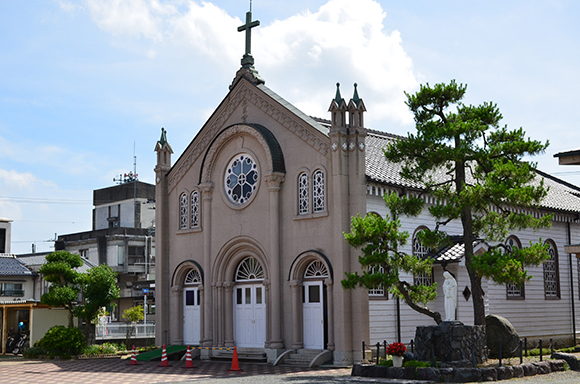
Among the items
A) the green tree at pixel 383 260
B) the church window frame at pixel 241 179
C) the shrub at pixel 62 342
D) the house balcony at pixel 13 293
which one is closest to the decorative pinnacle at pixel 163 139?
the church window frame at pixel 241 179

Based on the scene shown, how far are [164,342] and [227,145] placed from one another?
370 inches

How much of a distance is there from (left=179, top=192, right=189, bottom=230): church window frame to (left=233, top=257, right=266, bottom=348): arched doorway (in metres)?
4.06

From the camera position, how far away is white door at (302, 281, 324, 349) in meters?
25.4

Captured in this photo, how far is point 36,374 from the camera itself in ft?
79.7

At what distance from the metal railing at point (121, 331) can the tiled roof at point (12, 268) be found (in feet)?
40.9

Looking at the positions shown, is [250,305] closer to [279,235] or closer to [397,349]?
[279,235]

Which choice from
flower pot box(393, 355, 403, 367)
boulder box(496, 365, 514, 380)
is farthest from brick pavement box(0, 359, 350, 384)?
boulder box(496, 365, 514, 380)

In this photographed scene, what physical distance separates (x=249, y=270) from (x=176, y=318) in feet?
15.6

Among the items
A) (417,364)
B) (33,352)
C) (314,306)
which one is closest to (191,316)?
(314,306)

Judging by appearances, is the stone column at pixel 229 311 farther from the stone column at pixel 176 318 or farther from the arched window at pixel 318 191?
the arched window at pixel 318 191

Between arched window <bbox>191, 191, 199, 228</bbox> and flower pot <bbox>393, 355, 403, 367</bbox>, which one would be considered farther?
arched window <bbox>191, 191, 199, 228</bbox>

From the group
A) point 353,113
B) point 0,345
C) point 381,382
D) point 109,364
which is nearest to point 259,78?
point 353,113

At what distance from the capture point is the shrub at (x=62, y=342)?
30984 millimetres

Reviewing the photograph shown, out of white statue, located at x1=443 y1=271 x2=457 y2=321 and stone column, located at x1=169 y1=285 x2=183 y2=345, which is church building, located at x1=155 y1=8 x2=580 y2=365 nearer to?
stone column, located at x1=169 y1=285 x2=183 y2=345
